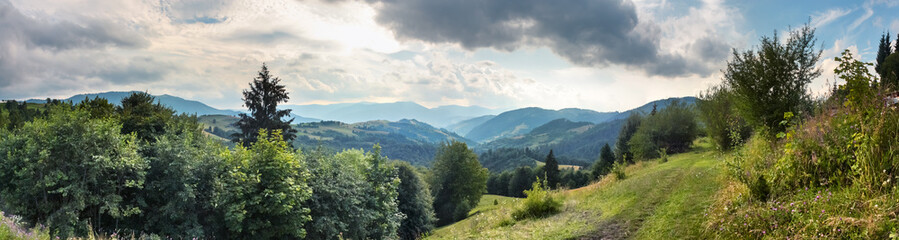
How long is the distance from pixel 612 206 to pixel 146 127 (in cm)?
2558

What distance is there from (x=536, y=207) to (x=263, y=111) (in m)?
36.0

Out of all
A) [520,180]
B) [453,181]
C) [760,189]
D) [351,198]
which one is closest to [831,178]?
[760,189]

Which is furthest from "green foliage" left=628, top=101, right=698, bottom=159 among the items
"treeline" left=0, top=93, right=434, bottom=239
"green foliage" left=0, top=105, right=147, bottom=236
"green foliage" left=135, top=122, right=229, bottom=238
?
"green foliage" left=0, top=105, right=147, bottom=236

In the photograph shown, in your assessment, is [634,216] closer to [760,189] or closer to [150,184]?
[760,189]

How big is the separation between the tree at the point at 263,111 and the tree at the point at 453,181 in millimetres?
24516

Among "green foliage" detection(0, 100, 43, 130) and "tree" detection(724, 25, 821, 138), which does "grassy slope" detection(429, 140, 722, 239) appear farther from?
"green foliage" detection(0, 100, 43, 130)

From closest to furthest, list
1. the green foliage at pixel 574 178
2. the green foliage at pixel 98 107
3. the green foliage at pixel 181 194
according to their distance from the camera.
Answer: the green foliage at pixel 181 194
the green foliage at pixel 98 107
the green foliage at pixel 574 178

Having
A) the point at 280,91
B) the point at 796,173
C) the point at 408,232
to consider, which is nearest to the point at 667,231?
the point at 796,173

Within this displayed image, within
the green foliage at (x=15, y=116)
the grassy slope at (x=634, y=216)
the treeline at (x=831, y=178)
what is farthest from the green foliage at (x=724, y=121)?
the green foliage at (x=15, y=116)

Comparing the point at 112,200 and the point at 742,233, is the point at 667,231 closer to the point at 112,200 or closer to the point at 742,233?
the point at 742,233

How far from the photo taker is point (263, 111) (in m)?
39.6

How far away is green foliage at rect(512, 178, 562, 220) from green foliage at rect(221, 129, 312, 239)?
37.4ft

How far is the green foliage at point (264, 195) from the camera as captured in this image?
57.2 ft

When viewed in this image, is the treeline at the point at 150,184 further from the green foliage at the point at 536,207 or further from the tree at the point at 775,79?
the tree at the point at 775,79
